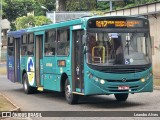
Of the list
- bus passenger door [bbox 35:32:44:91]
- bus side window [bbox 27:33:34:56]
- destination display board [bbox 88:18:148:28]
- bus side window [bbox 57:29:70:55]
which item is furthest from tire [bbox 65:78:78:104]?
bus side window [bbox 27:33:34:56]

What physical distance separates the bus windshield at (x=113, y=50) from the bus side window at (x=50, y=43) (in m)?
3.23

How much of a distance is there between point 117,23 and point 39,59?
5.71 metres

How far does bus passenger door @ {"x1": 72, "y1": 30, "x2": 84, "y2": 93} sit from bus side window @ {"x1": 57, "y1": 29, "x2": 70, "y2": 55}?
502mm

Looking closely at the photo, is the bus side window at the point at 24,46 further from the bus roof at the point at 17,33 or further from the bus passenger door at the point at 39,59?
the bus passenger door at the point at 39,59

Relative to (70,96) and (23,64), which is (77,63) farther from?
(23,64)

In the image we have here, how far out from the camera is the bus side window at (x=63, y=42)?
55.9 ft

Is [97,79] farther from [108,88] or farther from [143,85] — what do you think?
[143,85]

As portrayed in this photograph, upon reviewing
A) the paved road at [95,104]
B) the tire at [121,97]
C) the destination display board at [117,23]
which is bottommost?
the paved road at [95,104]

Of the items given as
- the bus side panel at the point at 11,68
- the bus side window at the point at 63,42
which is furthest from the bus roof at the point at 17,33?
the bus side window at the point at 63,42

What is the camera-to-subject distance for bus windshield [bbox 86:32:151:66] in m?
15.3

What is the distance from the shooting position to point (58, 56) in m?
17.8

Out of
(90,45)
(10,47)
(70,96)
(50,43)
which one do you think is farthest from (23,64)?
(90,45)

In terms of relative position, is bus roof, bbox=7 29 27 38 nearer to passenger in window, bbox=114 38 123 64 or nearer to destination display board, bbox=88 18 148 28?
destination display board, bbox=88 18 148 28

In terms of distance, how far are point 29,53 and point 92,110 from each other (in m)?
7.55
